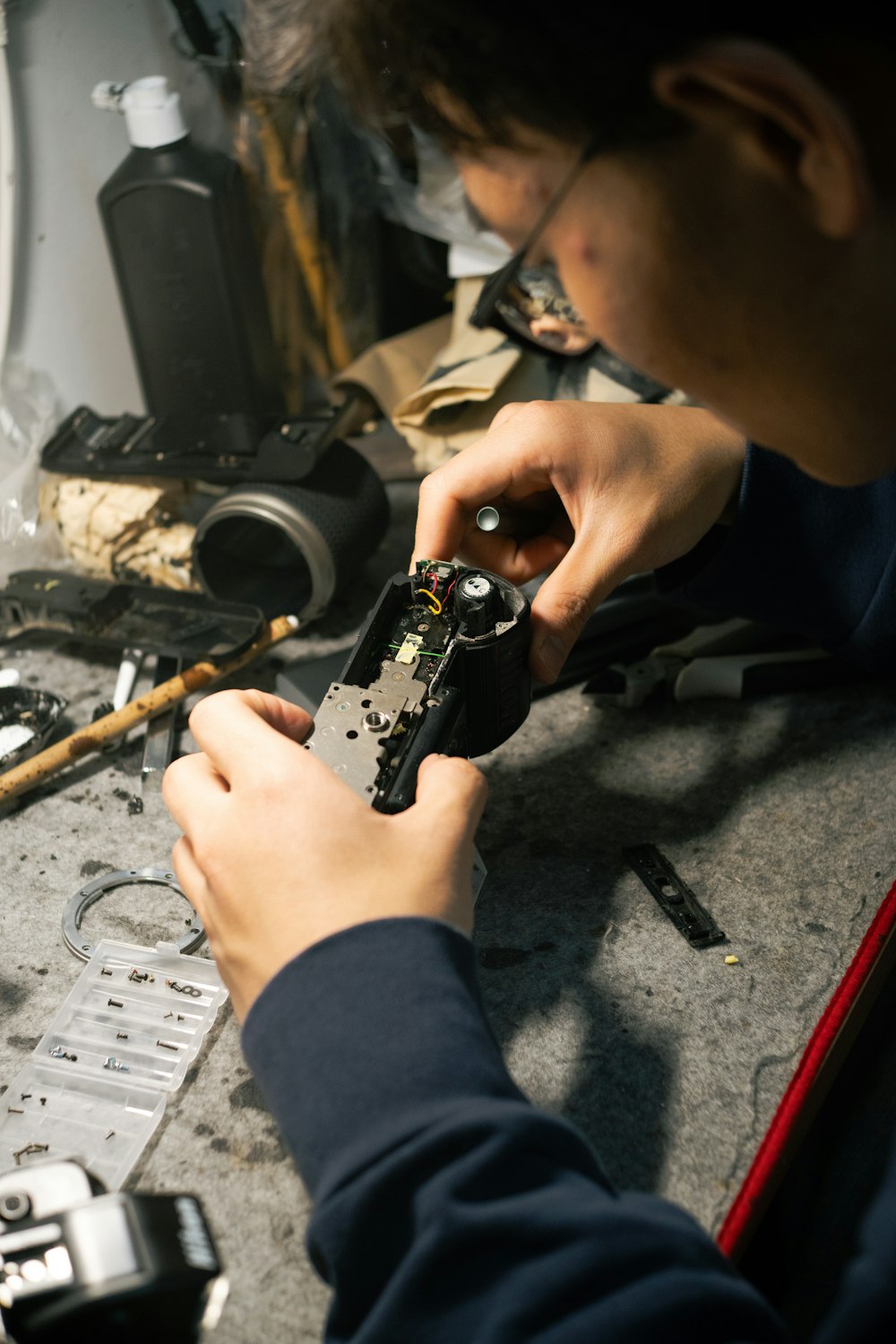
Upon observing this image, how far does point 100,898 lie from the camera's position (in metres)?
0.93

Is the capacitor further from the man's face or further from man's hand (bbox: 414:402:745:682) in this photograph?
the man's face

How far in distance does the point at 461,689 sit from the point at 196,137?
40.4 inches

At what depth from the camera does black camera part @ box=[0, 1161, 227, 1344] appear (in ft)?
1.71

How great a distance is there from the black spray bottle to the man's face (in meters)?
0.82

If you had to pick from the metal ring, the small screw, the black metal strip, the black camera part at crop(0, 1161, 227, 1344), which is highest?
the black camera part at crop(0, 1161, 227, 1344)

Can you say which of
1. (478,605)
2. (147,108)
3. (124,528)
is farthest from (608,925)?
(147,108)

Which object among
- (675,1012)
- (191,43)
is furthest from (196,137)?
(675,1012)

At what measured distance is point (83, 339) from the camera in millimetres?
1460

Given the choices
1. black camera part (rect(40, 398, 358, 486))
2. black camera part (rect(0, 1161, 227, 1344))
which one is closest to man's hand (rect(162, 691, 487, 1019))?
black camera part (rect(0, 1161, 227, 1344))

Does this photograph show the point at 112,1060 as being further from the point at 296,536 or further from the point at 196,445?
the point at 196,445

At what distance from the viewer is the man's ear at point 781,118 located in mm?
431

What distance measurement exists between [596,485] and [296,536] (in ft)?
1.26

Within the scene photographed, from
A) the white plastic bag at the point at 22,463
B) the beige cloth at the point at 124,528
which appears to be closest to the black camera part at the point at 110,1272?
the beige cloth at the point at 124,528

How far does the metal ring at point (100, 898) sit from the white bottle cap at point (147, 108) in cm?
90
